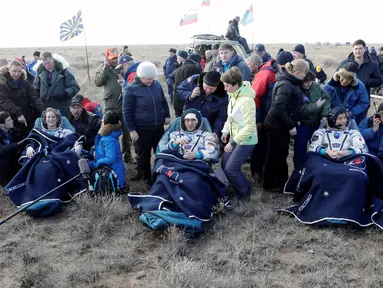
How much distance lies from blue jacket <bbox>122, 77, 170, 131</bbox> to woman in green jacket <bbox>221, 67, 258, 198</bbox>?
1.16 m

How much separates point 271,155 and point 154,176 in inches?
69.6

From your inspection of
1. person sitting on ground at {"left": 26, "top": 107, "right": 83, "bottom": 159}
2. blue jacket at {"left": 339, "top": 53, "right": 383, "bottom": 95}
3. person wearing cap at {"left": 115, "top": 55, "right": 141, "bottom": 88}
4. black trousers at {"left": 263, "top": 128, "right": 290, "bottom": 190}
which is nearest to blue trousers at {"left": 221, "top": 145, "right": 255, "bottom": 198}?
black trousers at {"left": 263, "top": 128, "right": 290, "bottom": 190}

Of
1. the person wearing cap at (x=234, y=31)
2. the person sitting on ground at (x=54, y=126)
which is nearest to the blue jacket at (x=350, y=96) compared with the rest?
the person sitting on ground at (x=54, y=126)

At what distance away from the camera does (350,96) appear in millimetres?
5781

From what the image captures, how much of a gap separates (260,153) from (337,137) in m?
1.36

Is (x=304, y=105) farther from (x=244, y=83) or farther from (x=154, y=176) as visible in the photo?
(x=154, y=176)

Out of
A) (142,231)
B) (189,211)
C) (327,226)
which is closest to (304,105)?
(327,226)

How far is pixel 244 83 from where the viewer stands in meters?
4.95

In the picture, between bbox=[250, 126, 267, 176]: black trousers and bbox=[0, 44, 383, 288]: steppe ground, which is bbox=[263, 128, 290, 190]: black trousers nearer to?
bbox=[250, 126, 267, 176]: black trousers

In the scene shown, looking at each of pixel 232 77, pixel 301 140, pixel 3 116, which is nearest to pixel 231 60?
pixel 232 77

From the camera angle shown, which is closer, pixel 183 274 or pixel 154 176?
pixel 183 274

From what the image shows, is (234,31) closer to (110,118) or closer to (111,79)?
(111,79)

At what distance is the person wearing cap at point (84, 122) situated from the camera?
20.3 ft

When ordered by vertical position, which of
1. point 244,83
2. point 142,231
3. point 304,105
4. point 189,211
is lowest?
point 142,231
